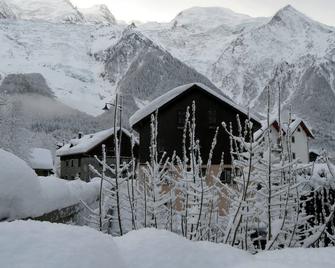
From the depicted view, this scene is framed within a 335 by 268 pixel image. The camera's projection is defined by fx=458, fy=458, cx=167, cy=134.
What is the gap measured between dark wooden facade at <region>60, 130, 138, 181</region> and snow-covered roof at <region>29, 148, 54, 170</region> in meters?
3.71

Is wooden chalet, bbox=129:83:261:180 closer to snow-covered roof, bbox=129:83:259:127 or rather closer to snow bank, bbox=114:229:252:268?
snow-covered roof, bbox=129:83:259:127

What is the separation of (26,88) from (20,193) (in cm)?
19549

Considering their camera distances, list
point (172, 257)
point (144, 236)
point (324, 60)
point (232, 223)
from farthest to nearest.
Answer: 1. point (324, 60)
2. point (232, 223)
3. point (144, 236)
4. point (172, 257)

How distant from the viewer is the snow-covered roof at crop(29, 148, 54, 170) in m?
53.6

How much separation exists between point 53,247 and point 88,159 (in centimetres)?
4365

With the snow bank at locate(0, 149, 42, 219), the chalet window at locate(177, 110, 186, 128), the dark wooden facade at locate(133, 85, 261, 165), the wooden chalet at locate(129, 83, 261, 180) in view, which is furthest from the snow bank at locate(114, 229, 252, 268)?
the chalet window at locate(177, 110, 186, 128)

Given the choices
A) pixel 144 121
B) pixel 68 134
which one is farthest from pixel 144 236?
pixel 68 134

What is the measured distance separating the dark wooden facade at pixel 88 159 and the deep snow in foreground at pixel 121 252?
116 ft

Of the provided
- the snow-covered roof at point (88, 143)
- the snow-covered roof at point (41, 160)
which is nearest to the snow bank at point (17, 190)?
the snow-covered roof at point (88, 143)

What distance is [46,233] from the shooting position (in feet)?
6.35

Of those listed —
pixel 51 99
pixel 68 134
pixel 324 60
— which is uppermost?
pixel 324 60

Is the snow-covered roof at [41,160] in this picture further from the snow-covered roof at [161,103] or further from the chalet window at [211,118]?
the chalet window at [211,118]

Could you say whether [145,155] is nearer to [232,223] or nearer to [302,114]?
[232,223]

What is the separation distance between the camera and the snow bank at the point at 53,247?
67.4 inches
